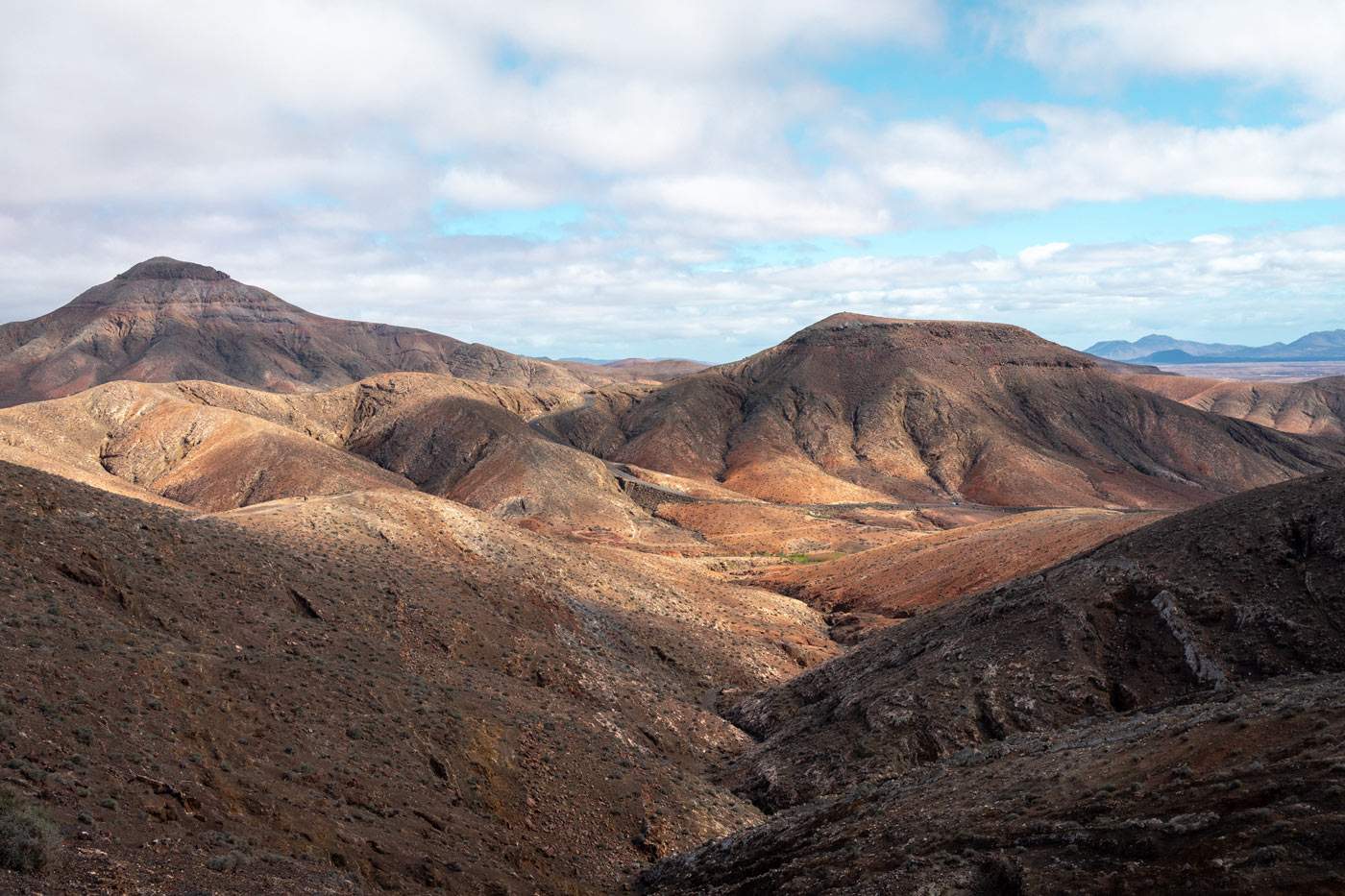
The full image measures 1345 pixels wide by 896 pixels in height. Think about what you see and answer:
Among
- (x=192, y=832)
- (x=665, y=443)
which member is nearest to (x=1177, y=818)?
(x=192, y=832)

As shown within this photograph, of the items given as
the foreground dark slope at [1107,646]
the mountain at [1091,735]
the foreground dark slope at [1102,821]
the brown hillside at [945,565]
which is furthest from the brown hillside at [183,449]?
the foreground dark slope at [1102,821]

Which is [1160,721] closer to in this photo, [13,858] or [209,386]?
[13,858]

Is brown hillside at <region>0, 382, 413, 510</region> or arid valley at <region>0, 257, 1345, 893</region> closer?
arid valley at <region>0, 257, 1345, 893</region>

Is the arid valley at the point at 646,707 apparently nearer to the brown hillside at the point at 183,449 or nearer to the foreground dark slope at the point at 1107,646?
the foreground dark slope at the point at 1107,646

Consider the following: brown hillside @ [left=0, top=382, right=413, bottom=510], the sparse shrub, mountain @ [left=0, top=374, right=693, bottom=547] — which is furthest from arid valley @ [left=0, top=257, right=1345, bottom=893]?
brown hillside @ [left=0, top=382, right=413, bottom=510]

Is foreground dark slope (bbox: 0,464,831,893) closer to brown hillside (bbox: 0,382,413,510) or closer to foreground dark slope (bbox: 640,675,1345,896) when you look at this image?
foreground dark slope (bbox: 640,675,1345,896)

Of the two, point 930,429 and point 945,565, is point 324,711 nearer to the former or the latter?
point 945,565
